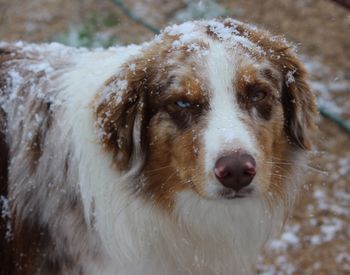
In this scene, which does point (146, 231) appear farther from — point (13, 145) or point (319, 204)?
point (319, 204)

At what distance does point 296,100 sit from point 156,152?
72cm

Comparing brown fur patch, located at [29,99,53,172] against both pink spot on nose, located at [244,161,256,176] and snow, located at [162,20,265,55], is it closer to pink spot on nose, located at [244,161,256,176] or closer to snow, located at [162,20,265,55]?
snow, located at [162,20,265,55]

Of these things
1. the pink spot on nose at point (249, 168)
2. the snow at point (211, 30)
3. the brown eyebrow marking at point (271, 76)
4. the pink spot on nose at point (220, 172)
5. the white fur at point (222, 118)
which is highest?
the snow at point (211, 30)

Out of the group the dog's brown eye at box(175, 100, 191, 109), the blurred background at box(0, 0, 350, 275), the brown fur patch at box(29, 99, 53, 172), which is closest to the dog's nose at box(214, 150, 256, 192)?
the dog's brown eye at box(175, 100, 191, 109)

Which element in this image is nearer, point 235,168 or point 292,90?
point 235,168

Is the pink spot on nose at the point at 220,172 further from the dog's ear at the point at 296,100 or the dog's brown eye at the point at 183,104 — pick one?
the dog's ear at the point at 296,100

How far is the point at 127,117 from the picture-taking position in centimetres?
282

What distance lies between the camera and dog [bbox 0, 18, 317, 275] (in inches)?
104

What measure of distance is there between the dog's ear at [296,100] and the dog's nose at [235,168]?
1.90 ft

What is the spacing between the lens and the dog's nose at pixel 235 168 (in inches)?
94.3

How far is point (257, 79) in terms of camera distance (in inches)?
106

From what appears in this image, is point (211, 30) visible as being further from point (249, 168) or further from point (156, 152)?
point (249, 168)

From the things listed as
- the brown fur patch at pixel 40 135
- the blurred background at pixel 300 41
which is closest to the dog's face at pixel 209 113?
the brown fur patch at pixel 40 135

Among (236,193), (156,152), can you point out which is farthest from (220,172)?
(156,152)
